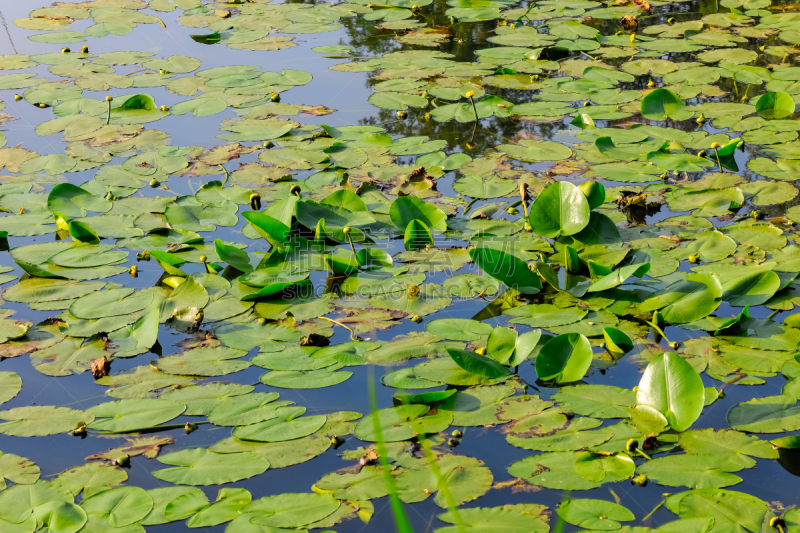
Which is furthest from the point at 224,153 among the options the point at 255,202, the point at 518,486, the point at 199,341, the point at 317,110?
the point at 518,486

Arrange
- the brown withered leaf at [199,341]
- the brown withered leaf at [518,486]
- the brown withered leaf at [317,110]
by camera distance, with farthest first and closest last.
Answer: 1. the brown withered leaf at [317,110]
2. the brown withered leaf at [199,341]
3. the brown withered leaf at [518,486]

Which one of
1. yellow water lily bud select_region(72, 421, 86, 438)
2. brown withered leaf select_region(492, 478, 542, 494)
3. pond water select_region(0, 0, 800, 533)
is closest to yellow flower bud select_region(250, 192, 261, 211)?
pond water select_region(0, 0, 800, 533)

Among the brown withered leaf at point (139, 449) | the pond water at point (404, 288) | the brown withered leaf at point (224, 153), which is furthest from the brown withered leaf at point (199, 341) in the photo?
the brown withered leaf at point (224, 153)

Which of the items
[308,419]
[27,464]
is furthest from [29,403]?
[308,419]

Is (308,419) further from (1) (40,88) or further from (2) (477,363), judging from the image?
(1) (40,88)

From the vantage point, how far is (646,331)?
6.96 feet

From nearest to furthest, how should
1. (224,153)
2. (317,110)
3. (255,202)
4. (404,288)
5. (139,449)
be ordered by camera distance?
(139,449), (404,288), (255,202), (224,153), (317,110)

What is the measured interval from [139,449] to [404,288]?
100 cm

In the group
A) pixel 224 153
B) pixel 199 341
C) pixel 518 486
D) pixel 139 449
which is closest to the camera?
pixel 518 486

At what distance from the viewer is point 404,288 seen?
236 cm

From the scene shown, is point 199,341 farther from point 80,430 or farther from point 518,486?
point 518,486

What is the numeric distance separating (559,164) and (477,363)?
150cm

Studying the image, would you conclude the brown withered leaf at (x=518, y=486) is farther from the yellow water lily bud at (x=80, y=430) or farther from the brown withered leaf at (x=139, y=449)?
the yellow water lily bud at (x=80, y=430)

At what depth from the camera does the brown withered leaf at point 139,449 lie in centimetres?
173
